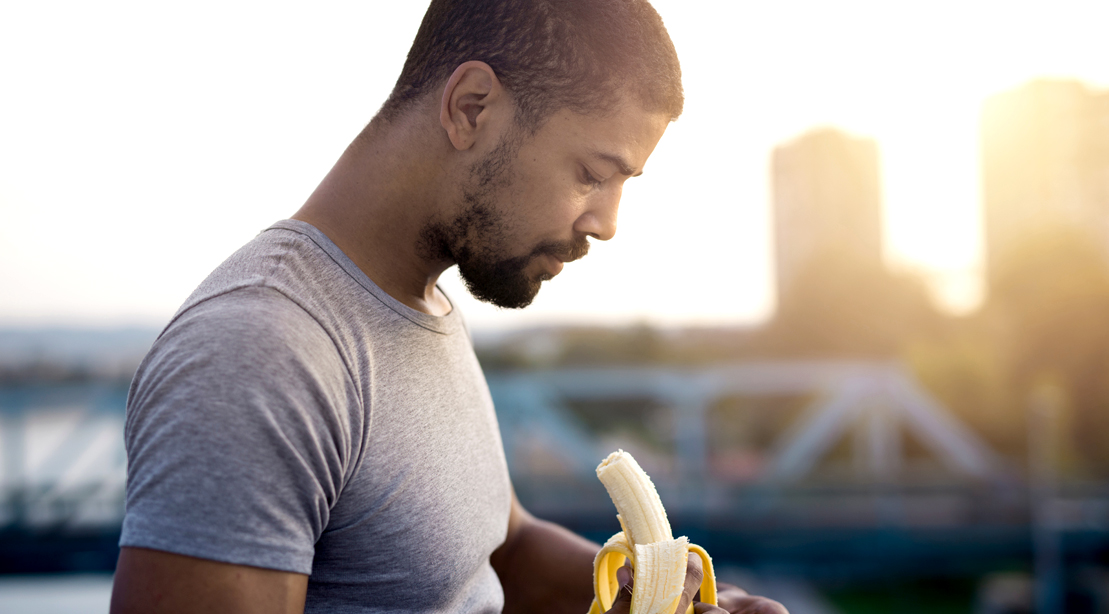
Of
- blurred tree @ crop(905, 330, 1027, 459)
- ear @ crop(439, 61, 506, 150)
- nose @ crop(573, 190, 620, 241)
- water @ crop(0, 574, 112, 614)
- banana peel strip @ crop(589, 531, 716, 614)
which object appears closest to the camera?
banana peel strip @ crop(589, 531, 716, 614)

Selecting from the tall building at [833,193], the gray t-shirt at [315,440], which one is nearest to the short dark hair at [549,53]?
the gray t-shirt at [315,440]

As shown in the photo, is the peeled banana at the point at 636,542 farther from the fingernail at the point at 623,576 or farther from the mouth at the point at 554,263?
the mouth at the point at 554,263

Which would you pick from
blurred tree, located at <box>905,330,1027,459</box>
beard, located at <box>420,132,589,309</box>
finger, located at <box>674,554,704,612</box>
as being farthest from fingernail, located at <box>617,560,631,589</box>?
blurred tree, located at <box>905,330,1027,459</box>

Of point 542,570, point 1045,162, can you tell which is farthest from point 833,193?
point 542,570

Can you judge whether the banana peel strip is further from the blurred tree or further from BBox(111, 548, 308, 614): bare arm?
the blurred tree

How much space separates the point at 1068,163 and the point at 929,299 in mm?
11891

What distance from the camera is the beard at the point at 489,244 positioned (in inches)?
61.1

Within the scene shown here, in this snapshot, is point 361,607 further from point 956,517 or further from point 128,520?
point 956,517

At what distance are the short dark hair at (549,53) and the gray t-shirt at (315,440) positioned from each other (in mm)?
447

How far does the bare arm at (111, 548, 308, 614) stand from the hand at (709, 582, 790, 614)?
916 mm

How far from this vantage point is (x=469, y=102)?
1.53 meters

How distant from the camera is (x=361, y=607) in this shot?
1.41m

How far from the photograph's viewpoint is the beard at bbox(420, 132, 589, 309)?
155 cm

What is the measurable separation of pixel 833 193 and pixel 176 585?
219 ft
